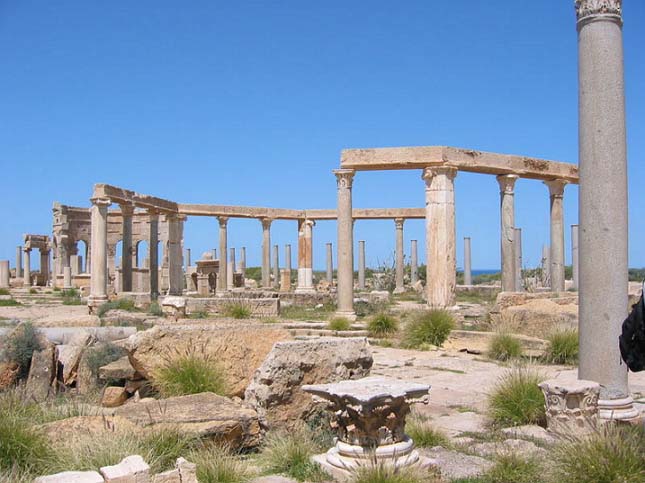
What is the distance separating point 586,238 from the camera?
631 centimetres

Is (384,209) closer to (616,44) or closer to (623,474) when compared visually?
(616,44)

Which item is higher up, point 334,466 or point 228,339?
point 228,339

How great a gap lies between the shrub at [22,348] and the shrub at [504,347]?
752 cm

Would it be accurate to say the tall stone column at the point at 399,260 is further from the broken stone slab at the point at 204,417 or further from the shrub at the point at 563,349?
the broken stone slab at the point at 204,417

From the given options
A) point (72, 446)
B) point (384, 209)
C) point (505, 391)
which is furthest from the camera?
point (384, 209)

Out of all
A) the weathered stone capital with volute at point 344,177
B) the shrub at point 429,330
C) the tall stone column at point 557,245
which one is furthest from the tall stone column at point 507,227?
the shrub at point 429,330

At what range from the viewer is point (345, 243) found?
1781 centimetres

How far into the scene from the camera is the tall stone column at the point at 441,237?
55.4ft

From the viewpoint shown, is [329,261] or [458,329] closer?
[458,329]

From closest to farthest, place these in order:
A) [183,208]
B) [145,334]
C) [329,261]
Answer: [145,334], [183,208], [329,261]

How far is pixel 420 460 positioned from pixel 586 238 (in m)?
2.80

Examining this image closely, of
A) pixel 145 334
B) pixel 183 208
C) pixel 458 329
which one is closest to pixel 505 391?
pixel 145 334

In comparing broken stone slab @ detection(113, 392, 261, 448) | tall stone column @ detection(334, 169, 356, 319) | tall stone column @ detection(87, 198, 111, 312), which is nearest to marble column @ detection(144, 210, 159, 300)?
tall stone column @ detection(87, 198, 111, 312)

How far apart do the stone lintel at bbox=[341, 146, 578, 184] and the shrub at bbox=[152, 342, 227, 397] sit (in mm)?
10557
